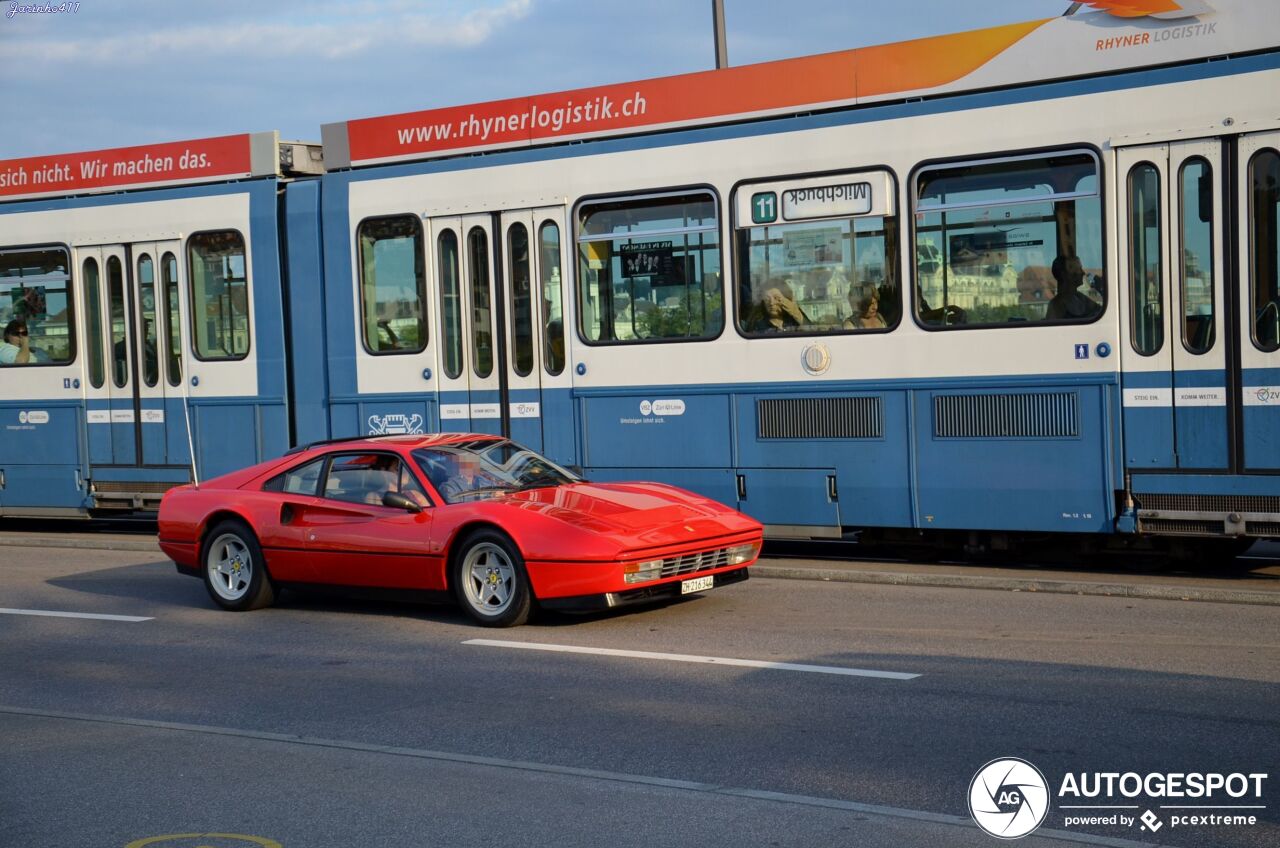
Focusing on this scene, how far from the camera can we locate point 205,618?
11656 millimetres

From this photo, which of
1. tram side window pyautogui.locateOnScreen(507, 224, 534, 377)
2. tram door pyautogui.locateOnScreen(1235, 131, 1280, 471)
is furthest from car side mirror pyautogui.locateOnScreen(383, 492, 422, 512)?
tram door pyautogui.locateOnScreen(1235, 131, 1280, 471)

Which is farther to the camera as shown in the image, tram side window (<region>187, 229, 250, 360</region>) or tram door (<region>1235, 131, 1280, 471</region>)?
tram side window (<region>187, 229, 250, 360</region>)

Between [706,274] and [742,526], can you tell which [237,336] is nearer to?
[706,274]

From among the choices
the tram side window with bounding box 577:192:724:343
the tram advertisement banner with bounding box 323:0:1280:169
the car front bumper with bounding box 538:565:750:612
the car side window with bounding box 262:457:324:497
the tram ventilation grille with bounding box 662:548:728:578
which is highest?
the tram advertisement banner with bounding box 323:0:1280:169

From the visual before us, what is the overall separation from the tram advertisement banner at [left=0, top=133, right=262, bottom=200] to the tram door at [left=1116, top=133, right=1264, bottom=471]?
29.7 ft

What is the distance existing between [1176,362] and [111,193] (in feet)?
38.4

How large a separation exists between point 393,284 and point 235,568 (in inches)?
161

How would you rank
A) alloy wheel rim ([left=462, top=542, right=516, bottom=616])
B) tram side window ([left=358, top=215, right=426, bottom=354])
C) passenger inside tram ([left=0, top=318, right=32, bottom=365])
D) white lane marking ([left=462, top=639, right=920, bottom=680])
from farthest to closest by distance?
passenger inside tram ([left=0, top=318, right=32, bottom=365]), tram side window ([left=358, top=215, right=426, bottom=354]), alloy wheel rim ([left=462, top=542, right=516, bottom=616]), white lane marking ([left=462, top=639, right=920, bottom=680])

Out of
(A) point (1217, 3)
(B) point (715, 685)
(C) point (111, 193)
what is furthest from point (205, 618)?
(A) point (1217, 3)

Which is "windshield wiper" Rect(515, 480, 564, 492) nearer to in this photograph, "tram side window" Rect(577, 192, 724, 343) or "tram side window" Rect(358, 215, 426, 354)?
"tram side window" Rect(577, 192, 724, 343)

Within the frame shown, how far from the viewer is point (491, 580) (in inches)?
417

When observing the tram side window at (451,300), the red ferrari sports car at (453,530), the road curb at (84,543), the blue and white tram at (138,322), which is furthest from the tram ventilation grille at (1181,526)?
the road curb at (84,543)

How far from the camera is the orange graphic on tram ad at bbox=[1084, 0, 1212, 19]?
1109 cm

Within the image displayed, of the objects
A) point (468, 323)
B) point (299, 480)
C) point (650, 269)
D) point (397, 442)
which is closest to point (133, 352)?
point (468, 323)
